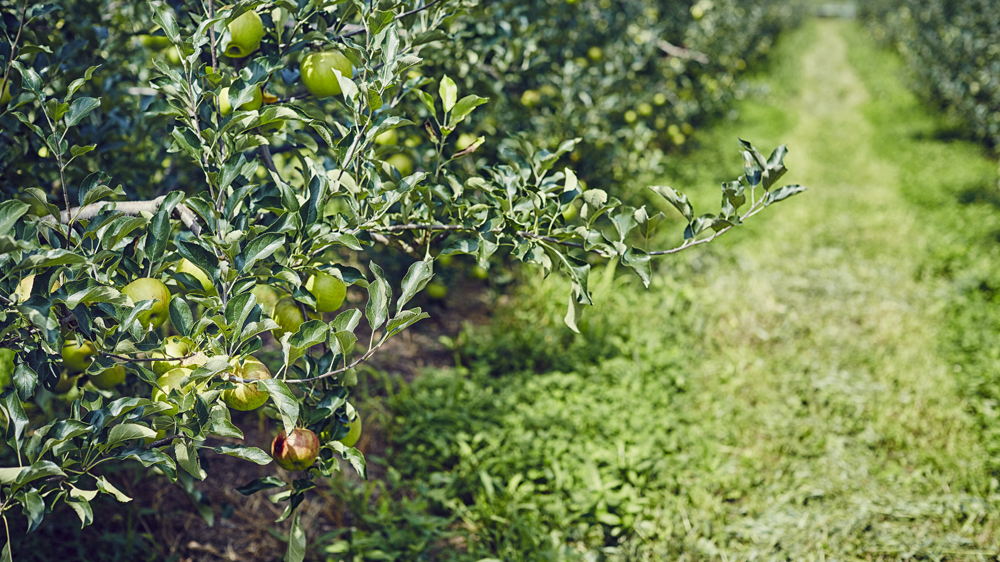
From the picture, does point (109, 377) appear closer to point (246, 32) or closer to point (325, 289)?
point (325, 289)

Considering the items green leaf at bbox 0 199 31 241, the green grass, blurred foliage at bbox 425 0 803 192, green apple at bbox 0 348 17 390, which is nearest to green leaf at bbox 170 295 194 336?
green leaf at bbox 0 199 31 241

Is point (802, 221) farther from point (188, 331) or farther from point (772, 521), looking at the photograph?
point (188, 331)

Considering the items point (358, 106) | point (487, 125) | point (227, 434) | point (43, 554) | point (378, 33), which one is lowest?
point (43, 554)

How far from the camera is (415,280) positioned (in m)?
1.14

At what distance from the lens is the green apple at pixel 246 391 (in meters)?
1.10

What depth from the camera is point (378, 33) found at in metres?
1.16

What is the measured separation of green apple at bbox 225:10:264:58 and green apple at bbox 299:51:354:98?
10 cm

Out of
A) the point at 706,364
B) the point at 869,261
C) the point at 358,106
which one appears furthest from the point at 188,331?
the point at 869,261

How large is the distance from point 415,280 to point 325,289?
177mm

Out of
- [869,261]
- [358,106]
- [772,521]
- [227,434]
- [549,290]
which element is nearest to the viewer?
[227,434]

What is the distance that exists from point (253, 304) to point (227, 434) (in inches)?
8.2

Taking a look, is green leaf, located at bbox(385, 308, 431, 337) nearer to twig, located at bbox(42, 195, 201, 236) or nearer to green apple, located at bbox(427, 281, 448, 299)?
twig, located at bbox(42, 195, 201, 236)

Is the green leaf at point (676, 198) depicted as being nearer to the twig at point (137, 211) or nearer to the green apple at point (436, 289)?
the twig at point (137, 211)

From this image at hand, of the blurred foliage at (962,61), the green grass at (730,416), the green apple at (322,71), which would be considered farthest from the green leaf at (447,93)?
the blurred foliage at (962,61)
